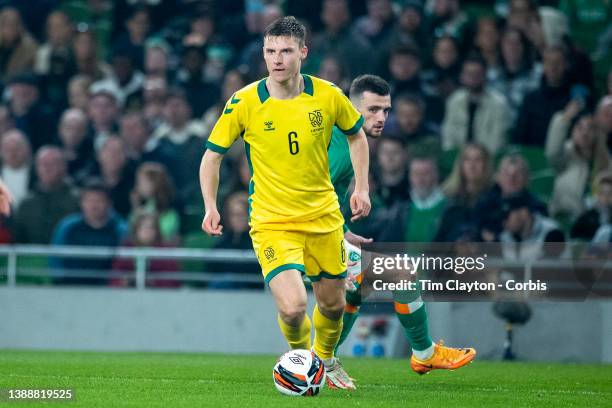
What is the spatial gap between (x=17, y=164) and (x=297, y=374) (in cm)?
905

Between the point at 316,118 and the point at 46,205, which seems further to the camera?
the point at 46,205

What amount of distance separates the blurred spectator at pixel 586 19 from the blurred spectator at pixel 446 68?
1805 mm

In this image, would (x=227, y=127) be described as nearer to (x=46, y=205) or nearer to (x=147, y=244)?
(x=147, y=244)

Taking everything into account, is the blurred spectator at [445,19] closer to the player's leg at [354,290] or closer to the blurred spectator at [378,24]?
the blurred spectator at [378,24]

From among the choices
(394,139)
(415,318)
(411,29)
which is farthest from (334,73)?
(415,318)

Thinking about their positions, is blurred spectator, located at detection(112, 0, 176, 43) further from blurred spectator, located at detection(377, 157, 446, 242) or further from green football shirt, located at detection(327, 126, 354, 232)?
green football shirt, located at detection(327, 126, 354, 232)

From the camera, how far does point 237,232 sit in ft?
49.6

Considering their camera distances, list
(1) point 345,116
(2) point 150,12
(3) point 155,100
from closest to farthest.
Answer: (1) point 345,116
(3) point 155,100
(2) point 150,12

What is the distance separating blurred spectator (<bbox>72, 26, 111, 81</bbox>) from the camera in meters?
17.9

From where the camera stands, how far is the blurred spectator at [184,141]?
16312 millimetres

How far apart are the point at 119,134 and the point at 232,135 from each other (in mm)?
8567

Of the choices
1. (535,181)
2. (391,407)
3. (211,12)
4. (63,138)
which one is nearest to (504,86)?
(535,181)

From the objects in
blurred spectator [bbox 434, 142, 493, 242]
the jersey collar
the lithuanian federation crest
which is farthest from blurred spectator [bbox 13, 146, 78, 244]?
the lithuanian federation crest

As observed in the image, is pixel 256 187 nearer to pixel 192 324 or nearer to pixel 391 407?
pixel 391 407
